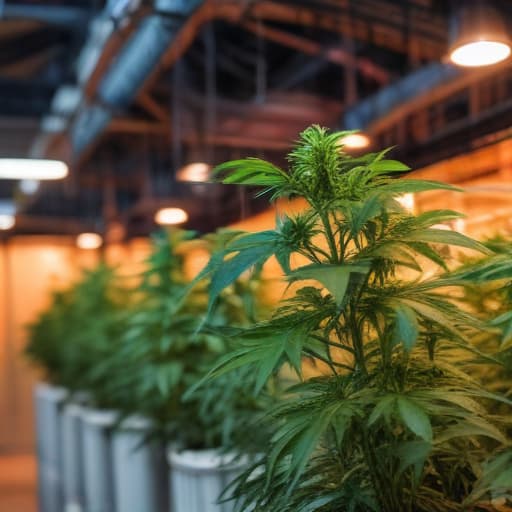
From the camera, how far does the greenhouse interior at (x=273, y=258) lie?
116cm

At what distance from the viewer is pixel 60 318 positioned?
5.50 m

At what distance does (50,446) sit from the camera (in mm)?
5504

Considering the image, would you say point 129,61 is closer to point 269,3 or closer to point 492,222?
point 269,3

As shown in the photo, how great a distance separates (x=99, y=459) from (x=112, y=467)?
15cm

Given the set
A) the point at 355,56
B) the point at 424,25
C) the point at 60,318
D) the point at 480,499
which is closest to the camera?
the point at 480,499

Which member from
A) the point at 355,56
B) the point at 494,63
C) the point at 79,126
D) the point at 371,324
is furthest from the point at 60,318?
the point at 371,324

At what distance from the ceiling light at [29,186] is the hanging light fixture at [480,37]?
203 inches

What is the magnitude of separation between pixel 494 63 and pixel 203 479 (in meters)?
1.75

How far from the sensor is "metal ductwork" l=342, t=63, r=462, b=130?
3434mm

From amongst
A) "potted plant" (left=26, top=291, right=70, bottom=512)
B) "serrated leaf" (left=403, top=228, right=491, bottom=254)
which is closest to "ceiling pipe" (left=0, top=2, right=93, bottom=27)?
"potted plant" (left=26, top=291, right=70, bottom=512)

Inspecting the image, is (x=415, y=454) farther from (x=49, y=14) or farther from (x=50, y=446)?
(x=50, y=446)

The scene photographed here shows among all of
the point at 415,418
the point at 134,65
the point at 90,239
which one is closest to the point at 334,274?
the point at 415,418

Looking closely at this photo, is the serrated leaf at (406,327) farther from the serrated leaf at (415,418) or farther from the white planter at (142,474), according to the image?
the white planter at (142,474)

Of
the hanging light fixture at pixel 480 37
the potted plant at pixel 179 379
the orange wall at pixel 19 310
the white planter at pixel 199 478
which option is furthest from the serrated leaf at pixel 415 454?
the orange wall at pixel 19 310
